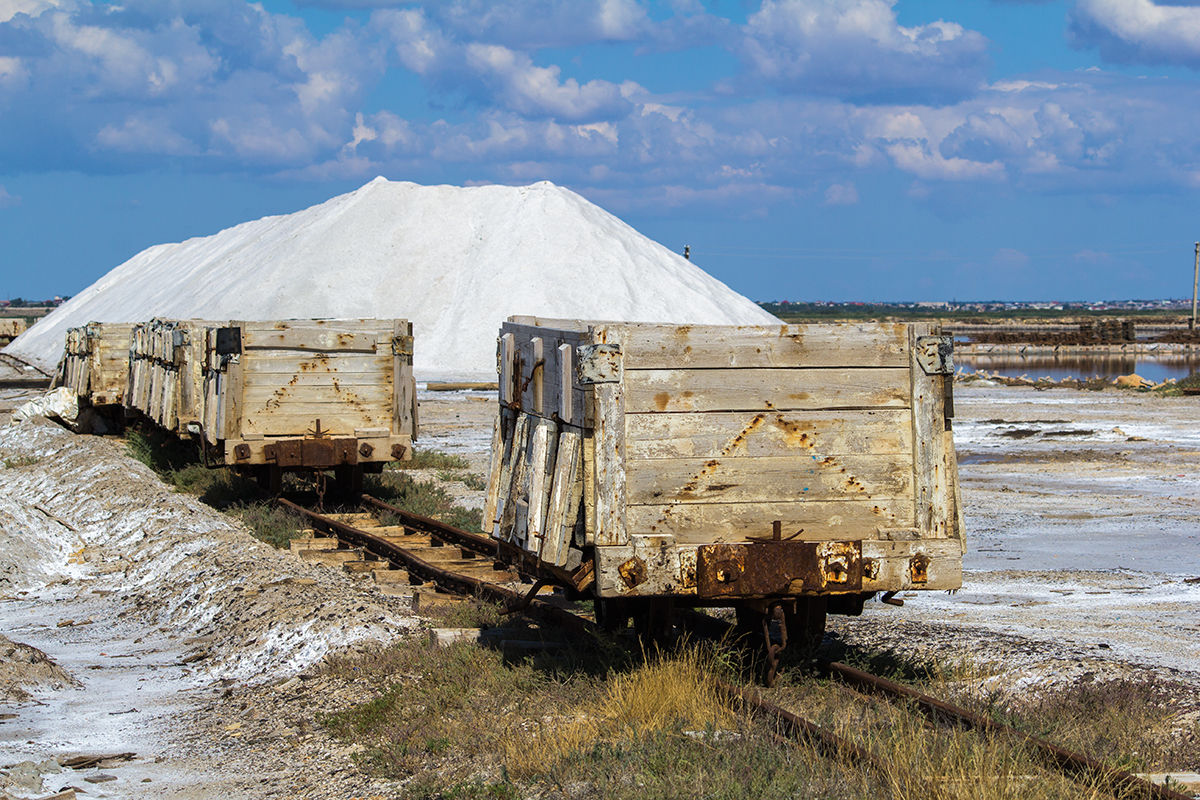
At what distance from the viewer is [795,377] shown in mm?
6184

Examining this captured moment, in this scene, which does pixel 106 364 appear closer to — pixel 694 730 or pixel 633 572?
pixel 633 572

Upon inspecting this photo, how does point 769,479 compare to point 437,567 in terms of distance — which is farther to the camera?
point 437,567

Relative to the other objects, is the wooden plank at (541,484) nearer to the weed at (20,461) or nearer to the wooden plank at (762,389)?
the wooden plank at (762,389)

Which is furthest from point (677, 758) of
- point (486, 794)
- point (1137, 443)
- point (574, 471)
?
point (1137, 443)

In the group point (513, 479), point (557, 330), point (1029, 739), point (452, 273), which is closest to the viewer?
point (1029, 739)

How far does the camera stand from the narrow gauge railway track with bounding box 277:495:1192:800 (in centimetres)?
470

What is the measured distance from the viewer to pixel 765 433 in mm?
6156

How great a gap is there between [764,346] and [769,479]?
67 centimetres

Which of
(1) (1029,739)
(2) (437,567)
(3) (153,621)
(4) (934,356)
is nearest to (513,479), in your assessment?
(4) (934,356)

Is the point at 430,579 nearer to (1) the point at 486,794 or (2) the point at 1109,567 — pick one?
(1) the point at 486,794

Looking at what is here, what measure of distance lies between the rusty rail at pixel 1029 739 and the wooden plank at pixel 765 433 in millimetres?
1177

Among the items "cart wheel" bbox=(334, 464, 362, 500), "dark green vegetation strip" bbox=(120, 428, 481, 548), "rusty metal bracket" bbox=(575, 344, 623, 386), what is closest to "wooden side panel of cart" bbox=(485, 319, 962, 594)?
"rusty metal bracket" bbox=(575, 344, 623, 386)

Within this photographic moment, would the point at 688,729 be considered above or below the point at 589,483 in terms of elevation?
below

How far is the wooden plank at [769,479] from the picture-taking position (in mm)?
6039
